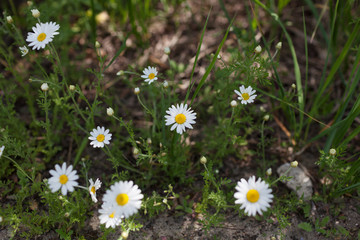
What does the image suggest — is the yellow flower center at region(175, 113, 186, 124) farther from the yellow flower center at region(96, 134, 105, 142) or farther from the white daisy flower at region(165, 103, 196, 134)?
the yellow flower center at region(96, 134, 105, 142)

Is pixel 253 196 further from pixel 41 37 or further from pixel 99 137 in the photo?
pixel 41 37

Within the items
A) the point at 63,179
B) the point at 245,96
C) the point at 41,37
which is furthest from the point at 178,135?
the point at 41,37

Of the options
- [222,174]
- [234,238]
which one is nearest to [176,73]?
[222,174]

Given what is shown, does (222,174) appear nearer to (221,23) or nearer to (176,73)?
(176,73)

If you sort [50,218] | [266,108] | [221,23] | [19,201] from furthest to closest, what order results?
[221,23]
[266,108]
[19,201]
[50,218]

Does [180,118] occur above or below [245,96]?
below

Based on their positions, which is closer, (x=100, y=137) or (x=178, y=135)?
(x=100, y=137)

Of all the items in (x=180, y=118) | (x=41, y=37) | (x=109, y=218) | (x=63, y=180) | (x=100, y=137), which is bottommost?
(x=109, y=218)
